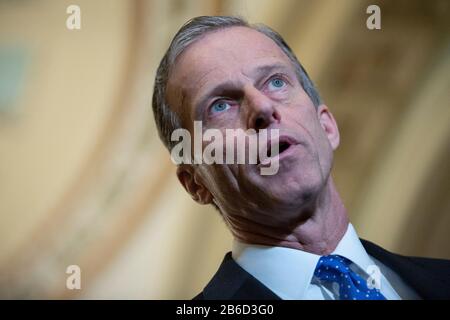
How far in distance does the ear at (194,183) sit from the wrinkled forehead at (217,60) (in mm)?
124

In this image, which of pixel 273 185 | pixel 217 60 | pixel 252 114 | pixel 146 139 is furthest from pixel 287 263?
pixel 146 139

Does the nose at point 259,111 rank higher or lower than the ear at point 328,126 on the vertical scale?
higher

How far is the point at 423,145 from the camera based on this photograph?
5.34 feet

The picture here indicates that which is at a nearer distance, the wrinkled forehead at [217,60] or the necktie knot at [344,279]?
the necktie knot at [344,279]

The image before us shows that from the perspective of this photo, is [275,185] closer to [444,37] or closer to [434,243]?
[434,243]

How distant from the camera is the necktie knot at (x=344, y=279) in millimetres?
1023

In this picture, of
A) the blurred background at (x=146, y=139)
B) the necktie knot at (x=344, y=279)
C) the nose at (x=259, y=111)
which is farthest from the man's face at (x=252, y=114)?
the blurred background at (x=146, y=139)

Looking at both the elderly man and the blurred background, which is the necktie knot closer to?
the elderly man

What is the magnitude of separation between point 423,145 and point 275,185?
28.2 inches

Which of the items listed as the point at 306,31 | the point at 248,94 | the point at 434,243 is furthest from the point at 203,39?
the point at 434,243

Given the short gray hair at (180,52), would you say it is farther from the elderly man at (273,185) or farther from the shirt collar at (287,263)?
the shirt collar at (287,263)

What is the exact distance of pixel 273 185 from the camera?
3.46 ft

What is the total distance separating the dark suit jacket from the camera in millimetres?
1054

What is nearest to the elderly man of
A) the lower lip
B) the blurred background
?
the lower lip
